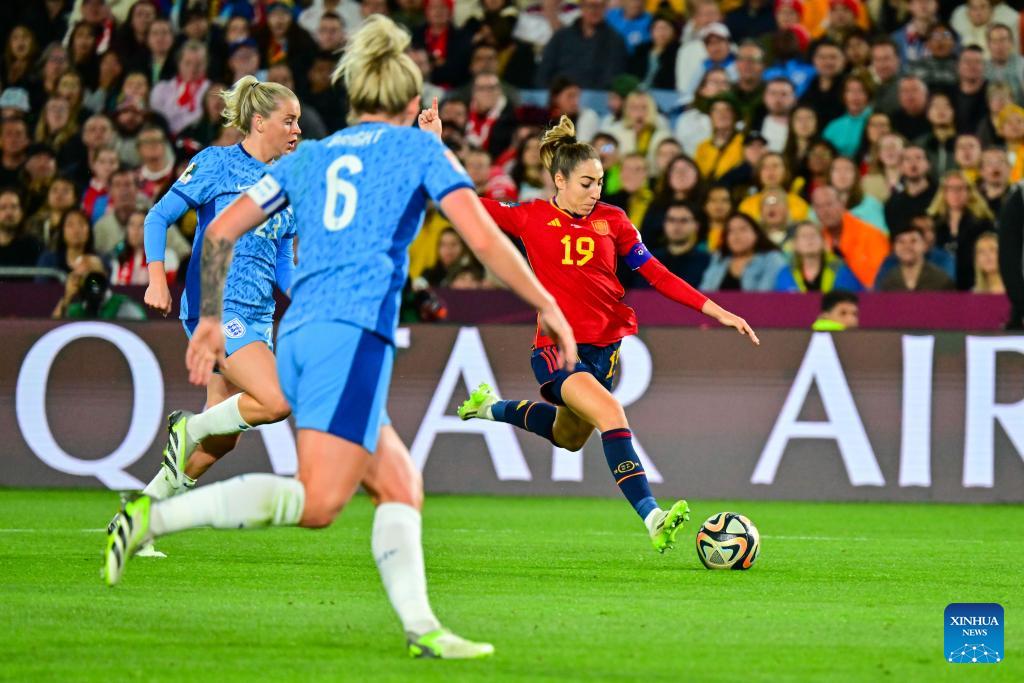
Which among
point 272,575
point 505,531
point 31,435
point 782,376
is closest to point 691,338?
point 782,376

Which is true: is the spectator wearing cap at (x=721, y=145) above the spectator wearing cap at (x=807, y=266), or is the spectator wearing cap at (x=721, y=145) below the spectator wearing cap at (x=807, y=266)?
above

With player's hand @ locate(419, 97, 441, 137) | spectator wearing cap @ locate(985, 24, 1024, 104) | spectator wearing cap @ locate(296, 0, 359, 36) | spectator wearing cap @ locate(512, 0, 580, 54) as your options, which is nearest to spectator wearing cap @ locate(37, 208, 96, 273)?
spectator wearing cap @ locate(296, 0, 359, 36)

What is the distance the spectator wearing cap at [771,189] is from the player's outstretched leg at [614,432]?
21.6 feet

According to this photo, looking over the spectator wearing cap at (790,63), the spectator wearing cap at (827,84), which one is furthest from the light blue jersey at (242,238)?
the spectator wearing cap at (790,63)

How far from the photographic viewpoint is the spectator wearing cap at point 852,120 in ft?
52.6

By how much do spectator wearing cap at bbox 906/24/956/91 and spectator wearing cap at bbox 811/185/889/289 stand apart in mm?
2113

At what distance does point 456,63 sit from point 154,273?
9.59 meters

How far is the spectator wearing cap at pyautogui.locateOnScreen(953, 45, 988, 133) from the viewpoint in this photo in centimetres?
1595

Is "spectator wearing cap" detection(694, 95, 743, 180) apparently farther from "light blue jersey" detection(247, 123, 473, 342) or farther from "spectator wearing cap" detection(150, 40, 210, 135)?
"light blue jersey" detection(247, 123, 473, 342)

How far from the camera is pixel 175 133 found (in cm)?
1736

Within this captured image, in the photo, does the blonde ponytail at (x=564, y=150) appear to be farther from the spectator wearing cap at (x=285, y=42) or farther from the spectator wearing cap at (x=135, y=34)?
the spectator wearing cap at (x=135, y=34)

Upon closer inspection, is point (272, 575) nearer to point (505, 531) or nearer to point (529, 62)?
point (505, 531)

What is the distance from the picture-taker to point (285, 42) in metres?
17.8

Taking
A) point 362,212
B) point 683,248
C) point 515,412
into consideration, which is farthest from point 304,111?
point 362,212
